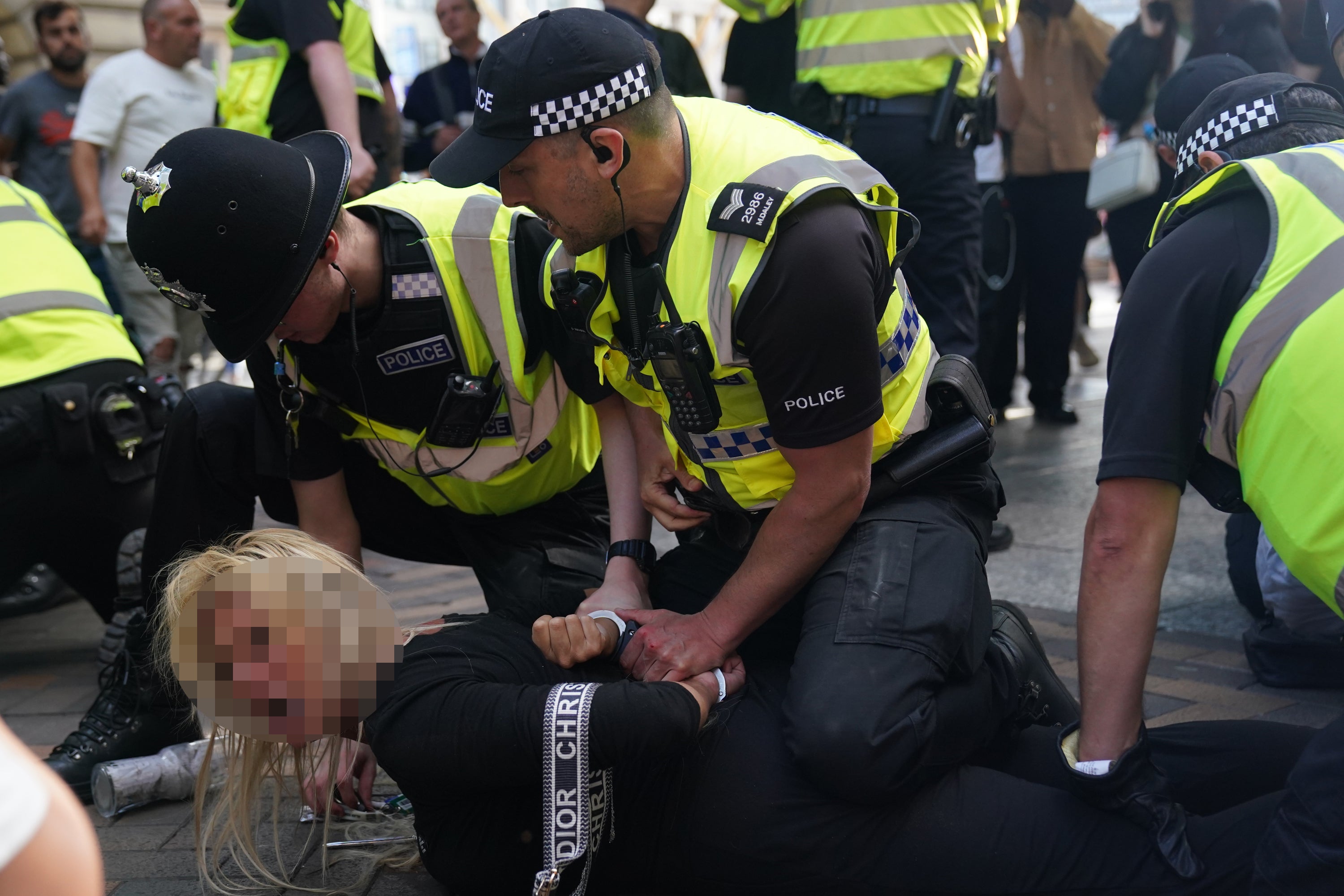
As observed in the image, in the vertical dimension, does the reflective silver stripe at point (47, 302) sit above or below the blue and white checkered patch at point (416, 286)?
below

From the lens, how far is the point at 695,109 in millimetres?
2135

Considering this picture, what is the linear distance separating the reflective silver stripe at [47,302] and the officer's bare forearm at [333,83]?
92cm

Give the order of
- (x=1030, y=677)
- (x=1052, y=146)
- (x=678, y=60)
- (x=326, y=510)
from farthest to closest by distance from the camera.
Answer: (x=1052, y=146) < (x=678, y=60) < (x=326, y=510) < (x=1030, y=677)

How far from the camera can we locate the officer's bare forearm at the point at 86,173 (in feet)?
16.6

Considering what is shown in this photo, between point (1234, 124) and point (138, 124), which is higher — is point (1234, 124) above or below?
above

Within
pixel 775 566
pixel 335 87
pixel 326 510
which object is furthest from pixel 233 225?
pixel 335 87

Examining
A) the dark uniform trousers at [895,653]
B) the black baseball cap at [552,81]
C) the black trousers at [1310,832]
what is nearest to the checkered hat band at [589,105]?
the black baseball cap at [552,81]

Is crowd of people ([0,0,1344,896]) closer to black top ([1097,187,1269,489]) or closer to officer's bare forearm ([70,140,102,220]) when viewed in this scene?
black top ([1097,187,1269,489])

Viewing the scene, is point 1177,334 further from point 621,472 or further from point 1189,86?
point 1189,86

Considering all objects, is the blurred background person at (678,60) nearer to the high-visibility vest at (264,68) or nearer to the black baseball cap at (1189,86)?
the high-visibility vest at (264,68)

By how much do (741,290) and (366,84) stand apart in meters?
2.51

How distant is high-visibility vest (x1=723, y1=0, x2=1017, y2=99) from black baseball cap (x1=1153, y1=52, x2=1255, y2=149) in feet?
1.85

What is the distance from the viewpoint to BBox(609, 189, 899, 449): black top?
6.12 feet

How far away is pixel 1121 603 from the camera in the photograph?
175cm
